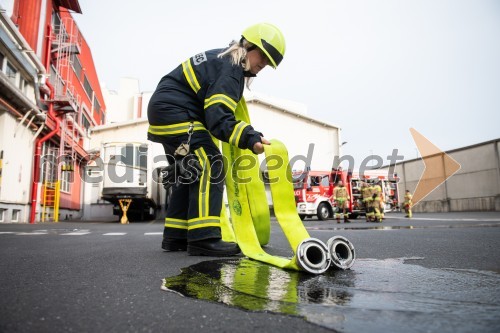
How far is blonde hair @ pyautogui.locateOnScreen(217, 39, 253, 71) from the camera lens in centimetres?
263

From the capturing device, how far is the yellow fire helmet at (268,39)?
260 centimetres

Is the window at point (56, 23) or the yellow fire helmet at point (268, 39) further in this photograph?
the window at point (56, 23)

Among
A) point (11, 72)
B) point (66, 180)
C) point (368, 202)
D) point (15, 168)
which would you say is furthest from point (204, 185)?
point (66, 180)

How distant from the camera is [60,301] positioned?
3.94 ft

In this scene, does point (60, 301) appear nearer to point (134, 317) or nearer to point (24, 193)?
point (134, 317)

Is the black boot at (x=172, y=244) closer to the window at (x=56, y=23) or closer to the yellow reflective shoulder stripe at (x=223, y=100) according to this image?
the yellow reflective shoulder stripe at (x=223, y=100)

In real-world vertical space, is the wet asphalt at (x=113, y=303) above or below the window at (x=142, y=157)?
below

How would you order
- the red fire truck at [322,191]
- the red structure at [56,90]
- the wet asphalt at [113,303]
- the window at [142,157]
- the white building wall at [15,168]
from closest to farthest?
the wet asphalt at [113,303]
the white building wall at [15,168]
the red structure at [56,90]
the window at [142,157]
the red fire truck at [322,191]

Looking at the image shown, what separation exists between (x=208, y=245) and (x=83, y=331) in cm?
165

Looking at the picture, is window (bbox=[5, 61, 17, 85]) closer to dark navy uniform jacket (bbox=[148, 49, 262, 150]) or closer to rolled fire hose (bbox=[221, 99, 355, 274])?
dark navy uniform jacket (bbox=[148, 49, 262, 150])

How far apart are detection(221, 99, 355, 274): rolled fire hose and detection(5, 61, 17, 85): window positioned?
10.6m

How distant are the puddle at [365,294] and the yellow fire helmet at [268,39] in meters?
1.51

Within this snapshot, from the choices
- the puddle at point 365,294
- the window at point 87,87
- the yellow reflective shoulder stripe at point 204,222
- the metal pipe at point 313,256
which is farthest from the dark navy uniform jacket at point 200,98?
the window at point 87,87

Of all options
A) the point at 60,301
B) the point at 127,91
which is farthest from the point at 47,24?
the point at 127,91
